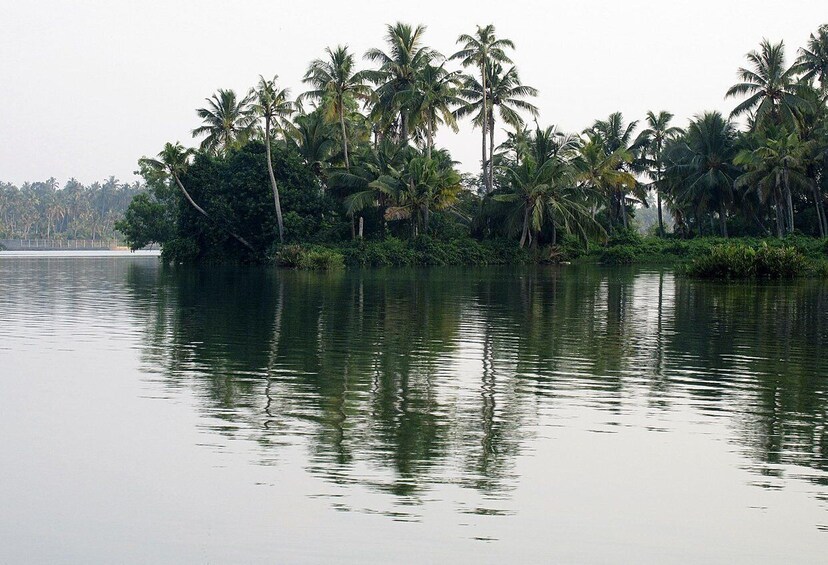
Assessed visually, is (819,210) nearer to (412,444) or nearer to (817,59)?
(817,59)

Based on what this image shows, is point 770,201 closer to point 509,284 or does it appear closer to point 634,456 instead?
point 509,284

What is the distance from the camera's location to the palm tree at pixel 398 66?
65.4 m

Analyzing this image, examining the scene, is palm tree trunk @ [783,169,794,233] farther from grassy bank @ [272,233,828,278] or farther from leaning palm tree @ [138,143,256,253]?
leaning palm tree @ [138,143,256,253]

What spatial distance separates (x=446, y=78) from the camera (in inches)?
2574

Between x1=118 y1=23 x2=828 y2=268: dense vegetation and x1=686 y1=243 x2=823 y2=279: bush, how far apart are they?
1968cm

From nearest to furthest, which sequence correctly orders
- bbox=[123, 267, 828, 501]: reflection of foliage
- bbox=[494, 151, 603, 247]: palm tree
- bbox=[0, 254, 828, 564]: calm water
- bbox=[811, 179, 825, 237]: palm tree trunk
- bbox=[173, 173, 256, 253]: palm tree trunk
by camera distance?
1. bbox=[0, 254, 828, 564]: calm water
2. bbox=[123, 267, 828, 501]: reflection of foliage
3. bbox=[494, 151, 603, 247]: palm tree
4. bbox=[811, 179, 825, 237]: palm tree trunk
5. bbox=[173, 173, 256, 253]: palm tree trunk

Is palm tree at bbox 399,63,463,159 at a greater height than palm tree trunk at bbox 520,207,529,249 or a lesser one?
greater

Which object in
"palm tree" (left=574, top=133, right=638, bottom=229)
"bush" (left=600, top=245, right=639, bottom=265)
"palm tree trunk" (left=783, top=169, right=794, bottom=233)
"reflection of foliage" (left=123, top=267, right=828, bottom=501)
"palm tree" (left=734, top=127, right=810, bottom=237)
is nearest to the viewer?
"reflection of foliage" (left=123, top=267, right=828, bottom=501)

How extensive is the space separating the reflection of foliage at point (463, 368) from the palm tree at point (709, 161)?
127 feet

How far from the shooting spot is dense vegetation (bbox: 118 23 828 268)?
63094mm

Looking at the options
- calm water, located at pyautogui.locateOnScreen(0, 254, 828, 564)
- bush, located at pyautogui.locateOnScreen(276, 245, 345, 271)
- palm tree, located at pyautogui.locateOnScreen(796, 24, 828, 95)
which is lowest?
calm water, located at pyautogui.locateOnScreen(0, 254, 828, 564)

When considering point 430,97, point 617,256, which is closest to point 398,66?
point 430,97

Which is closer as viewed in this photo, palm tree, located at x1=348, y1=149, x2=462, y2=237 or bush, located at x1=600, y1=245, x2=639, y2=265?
palm tree, located at x1=348, y1=149, x2=462, y2=237

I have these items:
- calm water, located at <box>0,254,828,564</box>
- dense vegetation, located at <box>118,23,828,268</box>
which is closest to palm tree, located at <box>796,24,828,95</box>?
dense vegetation, located at <box>118,23,828,268</box>
